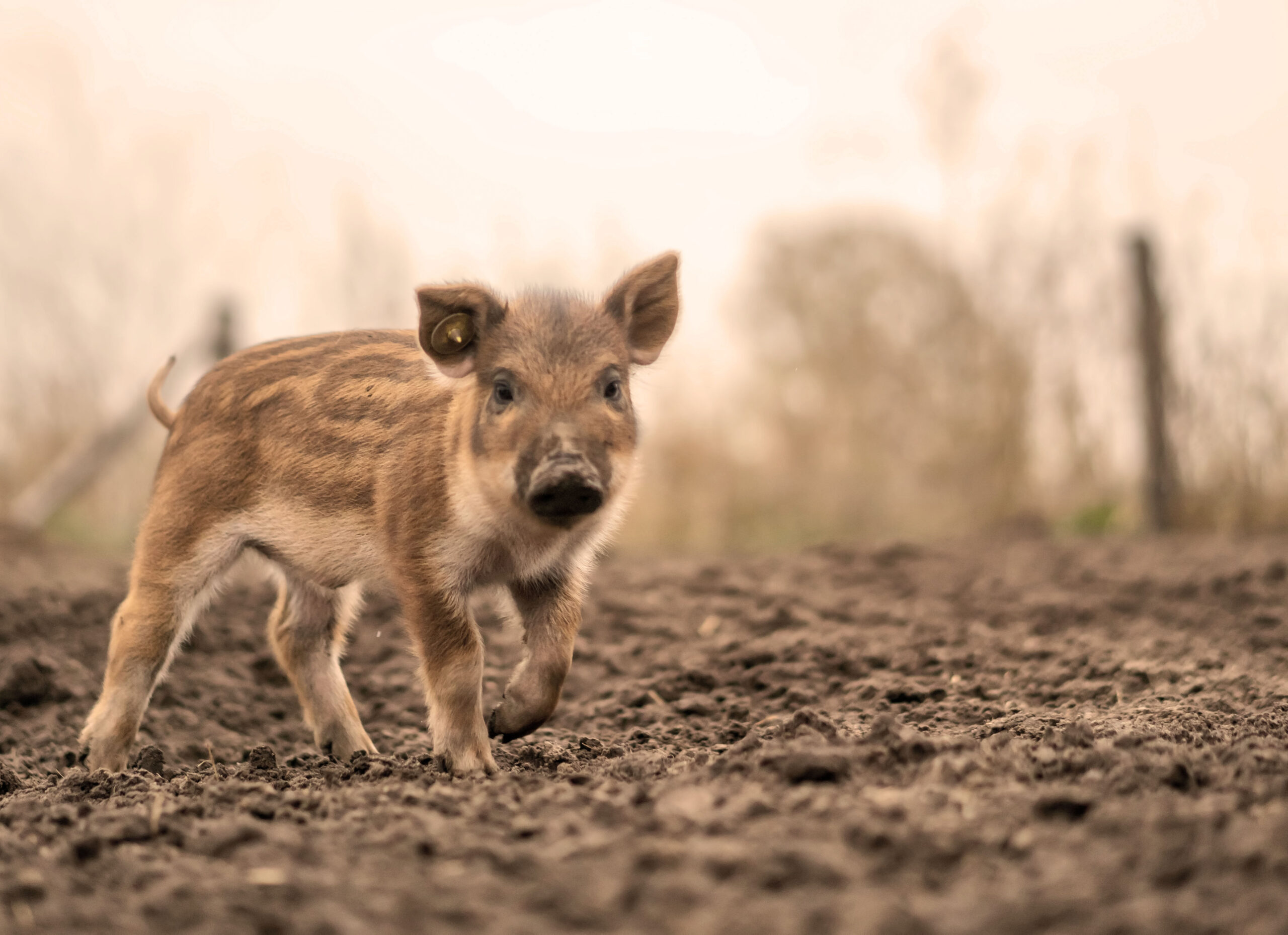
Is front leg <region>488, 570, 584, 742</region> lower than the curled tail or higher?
lower

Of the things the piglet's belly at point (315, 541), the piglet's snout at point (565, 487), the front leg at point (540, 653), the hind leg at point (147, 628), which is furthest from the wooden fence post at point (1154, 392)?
the hind leg at point (147, 628)

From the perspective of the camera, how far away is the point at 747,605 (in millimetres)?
6684

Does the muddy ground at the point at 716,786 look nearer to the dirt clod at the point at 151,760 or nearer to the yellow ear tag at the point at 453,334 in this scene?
the dirt clod at the point at 151,760

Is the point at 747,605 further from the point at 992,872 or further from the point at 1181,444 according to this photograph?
the point at 1181,444

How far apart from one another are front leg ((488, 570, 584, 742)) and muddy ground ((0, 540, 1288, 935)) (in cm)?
14

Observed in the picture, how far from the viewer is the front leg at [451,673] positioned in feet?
12.5

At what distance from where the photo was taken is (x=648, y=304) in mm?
4406

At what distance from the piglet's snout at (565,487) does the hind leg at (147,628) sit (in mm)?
1601

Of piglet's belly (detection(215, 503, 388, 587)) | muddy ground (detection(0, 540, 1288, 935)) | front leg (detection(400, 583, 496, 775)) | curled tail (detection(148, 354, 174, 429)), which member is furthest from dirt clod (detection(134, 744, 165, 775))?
curled tail (detection(148, 354, 174, 429))

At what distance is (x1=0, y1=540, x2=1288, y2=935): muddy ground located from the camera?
211cm

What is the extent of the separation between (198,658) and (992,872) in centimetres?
463

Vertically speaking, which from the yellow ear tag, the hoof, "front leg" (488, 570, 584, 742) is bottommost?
the hoof

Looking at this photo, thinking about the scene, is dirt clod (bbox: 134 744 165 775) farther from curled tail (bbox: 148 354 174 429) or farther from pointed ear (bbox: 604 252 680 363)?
pointed ear (bbox: 604 252 680 363)

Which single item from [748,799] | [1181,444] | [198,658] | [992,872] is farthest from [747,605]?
[1181,444]
